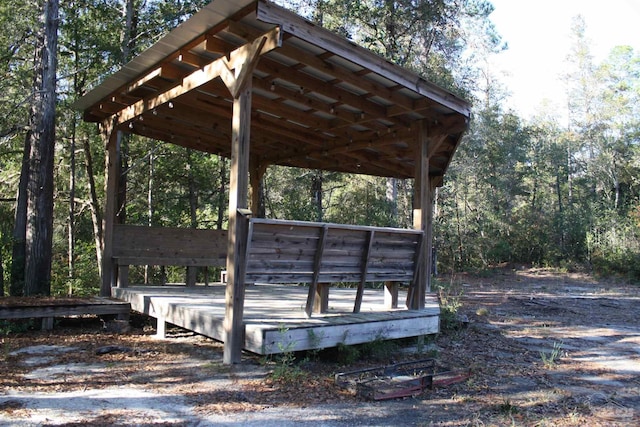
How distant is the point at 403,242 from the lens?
21.4ft

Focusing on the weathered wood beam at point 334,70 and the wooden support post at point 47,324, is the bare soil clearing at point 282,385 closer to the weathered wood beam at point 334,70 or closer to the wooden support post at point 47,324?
the wooden support post at point 47,324

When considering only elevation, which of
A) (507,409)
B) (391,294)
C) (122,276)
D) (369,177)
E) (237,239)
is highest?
(369,177)

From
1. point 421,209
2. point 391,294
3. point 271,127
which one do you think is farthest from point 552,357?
point 271,127

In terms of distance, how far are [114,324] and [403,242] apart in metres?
4.38

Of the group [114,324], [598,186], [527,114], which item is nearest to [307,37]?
[114,324]

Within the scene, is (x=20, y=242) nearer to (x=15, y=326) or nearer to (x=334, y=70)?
(x=15, y=326)

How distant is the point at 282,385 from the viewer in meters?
4.61

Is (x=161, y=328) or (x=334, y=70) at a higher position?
(x=334, y=70)

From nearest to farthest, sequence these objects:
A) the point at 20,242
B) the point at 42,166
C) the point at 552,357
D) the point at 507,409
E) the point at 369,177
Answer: the point at 507,409 → the point at 552,357 → the point at 42,166 → the point at 20,242 → the point at 369,177

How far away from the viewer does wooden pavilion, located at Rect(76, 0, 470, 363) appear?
509cm

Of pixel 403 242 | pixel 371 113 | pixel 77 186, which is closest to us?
pixel 403 242

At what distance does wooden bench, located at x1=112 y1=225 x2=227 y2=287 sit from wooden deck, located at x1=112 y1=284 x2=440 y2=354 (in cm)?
58

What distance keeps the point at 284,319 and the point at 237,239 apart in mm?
1158

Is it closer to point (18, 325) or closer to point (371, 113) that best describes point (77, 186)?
point (18, 325)
